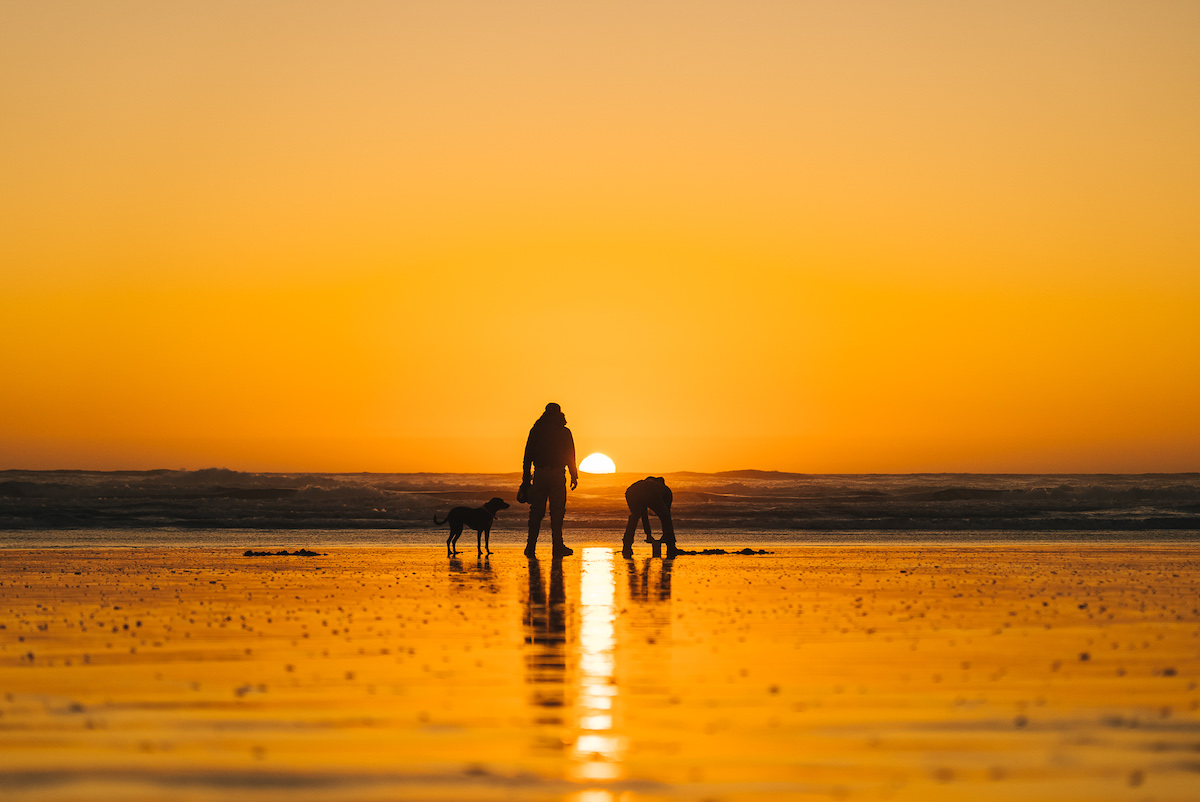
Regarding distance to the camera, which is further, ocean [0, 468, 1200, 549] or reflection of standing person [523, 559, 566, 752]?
ocean [0, 468, 1200, 549]

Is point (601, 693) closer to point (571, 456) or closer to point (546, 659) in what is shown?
point (546, 659)

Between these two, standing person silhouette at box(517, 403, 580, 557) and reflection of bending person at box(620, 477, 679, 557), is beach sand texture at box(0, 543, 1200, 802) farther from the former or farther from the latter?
reflection of bending person at box(620, 477, 679, 557)

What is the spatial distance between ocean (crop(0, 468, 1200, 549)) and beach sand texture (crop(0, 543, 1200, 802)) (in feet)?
52.6

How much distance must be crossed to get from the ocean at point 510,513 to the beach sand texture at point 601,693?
1604cm

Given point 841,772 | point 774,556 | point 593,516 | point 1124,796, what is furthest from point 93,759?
point 593,516

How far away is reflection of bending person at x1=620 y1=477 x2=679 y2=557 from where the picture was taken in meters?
20.4

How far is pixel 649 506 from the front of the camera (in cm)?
2098

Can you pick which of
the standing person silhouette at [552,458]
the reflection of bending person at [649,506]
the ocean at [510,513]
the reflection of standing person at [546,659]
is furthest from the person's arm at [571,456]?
the ocean at [510,513]

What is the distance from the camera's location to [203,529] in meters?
32.7

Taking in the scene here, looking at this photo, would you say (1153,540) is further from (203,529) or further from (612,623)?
(203,529)

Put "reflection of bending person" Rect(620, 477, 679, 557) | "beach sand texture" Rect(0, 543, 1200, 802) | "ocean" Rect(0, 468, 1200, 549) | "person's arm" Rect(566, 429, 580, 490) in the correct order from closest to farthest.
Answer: "beach sand texture" Rect(0, 543, 1200, 802)
"person's arm" Rect(566, 429, 580, 490)
"reflection of bending person" Rect(620, 477, 679, 557)
"ocean" Rect(0, 468, 1200, 549)

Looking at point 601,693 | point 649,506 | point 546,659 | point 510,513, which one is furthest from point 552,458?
point 510,513

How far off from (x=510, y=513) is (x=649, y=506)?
2166cm

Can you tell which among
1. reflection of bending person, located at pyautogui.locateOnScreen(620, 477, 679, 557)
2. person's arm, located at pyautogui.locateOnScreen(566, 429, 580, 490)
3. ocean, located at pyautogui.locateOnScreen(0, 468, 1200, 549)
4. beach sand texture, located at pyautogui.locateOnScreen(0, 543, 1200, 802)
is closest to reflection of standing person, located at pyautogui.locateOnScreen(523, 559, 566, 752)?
beach sand texture, located at pyautogui.locateOnScreen(0, 543, 1200, 802)
